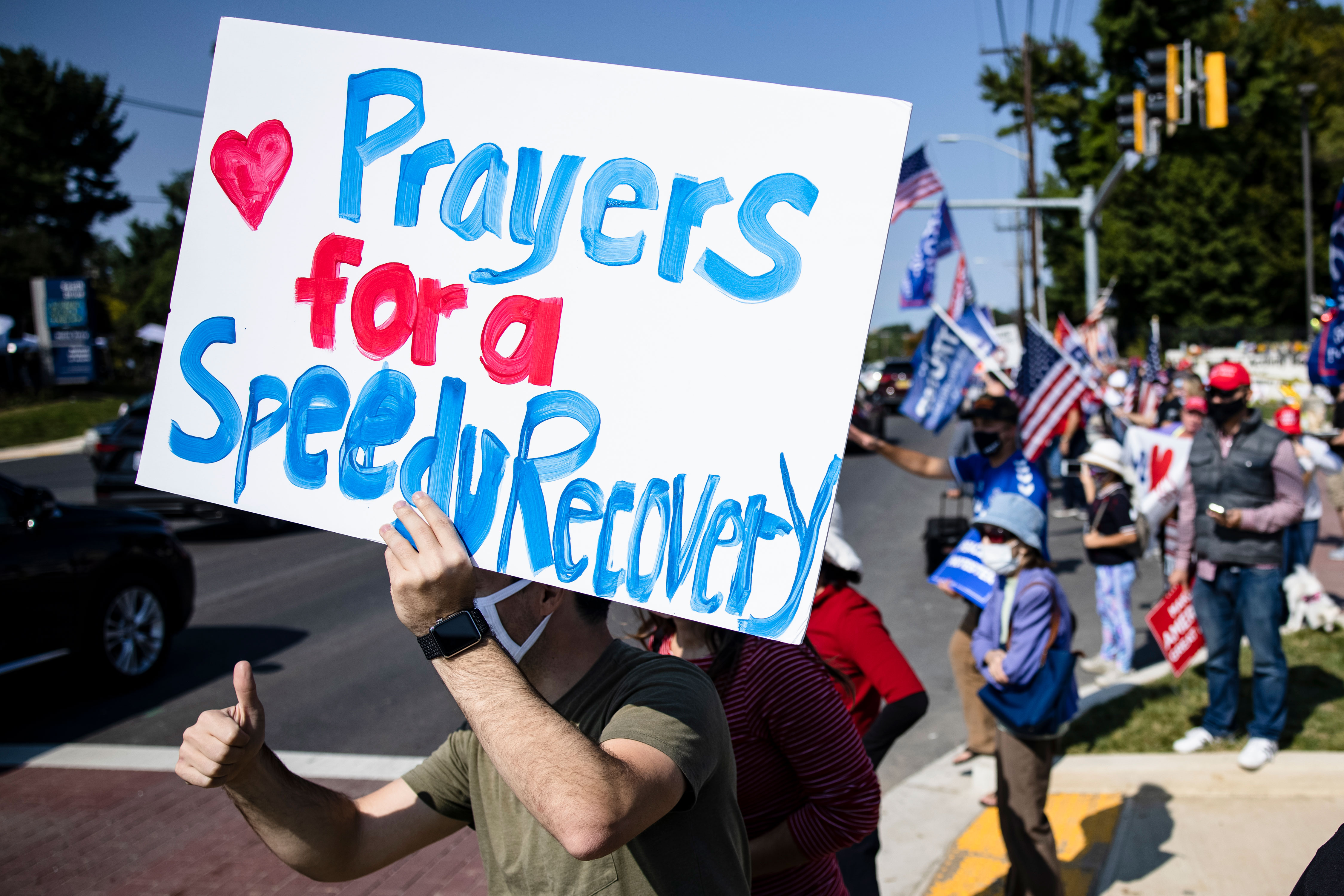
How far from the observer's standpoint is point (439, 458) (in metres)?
1.80

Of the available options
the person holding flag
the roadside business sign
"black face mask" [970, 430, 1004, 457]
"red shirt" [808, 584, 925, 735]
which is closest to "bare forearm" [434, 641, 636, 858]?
"red shirt" [808, 584, 925, 735]

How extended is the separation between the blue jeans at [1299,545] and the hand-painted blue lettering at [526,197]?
7.20 meters

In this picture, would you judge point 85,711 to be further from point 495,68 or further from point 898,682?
point 495,68

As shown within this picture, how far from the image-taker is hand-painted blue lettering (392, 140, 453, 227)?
1925 mm

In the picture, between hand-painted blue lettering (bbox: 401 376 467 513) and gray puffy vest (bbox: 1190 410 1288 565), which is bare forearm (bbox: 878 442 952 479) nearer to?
gray puffy vest (bbox: 1190 410 1288 565)

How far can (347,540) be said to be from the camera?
13711 mm

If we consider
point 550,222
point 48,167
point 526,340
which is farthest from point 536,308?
point 48,167

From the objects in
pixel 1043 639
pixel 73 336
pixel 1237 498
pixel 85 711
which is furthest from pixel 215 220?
pixel 73 336

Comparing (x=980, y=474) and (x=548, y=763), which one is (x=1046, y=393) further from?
(x=548, y=763)

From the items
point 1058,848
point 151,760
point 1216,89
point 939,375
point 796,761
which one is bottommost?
point 151,760

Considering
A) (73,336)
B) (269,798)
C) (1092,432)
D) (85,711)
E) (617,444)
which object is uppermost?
(73,336)

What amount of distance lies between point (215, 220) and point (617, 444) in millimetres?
970

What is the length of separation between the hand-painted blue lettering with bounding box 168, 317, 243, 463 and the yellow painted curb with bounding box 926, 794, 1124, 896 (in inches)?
139

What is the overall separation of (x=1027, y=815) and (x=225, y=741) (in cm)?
294
